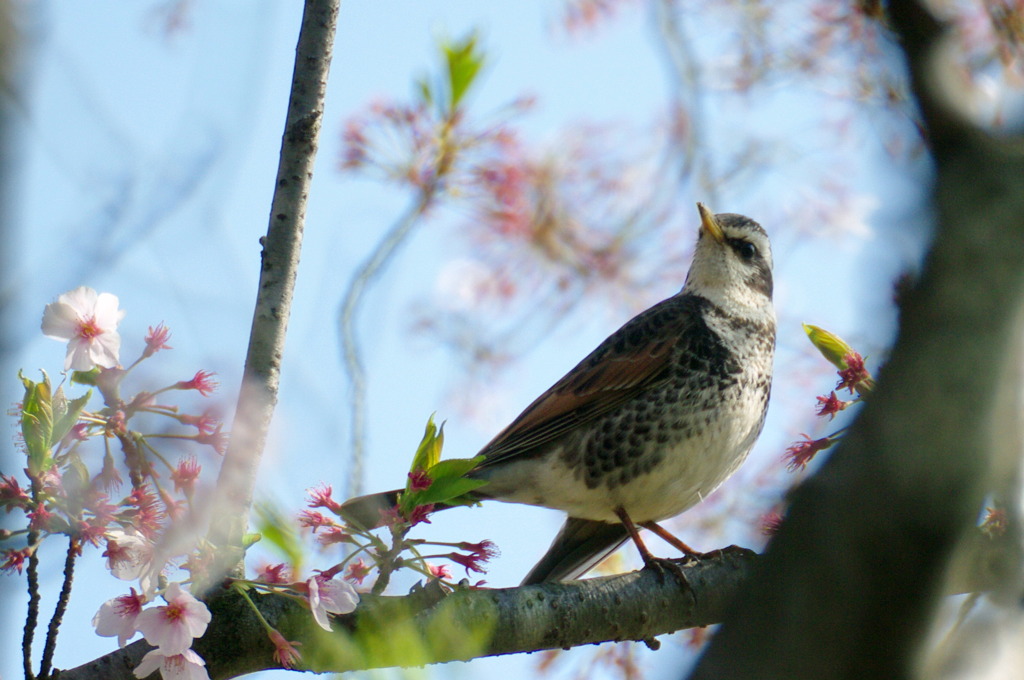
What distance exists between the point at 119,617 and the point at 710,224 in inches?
142

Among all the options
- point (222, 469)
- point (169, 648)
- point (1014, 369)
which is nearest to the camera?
point (1014, 369)

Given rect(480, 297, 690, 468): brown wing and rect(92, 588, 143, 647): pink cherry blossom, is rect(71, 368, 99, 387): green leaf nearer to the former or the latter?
rect(92, 588, 143, 647): pink cherry blossom

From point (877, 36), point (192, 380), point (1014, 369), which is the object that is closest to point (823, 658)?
point (1014, 369)

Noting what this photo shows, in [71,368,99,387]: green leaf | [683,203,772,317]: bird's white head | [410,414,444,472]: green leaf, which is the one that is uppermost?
[683,203,772,317]: bird's white head

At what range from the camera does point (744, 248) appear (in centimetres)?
520

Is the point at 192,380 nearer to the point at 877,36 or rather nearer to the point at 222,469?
the point at 222,469

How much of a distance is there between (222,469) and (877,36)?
65.1 inches

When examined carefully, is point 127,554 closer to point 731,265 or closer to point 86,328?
point 86,328

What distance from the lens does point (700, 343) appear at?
4.49 metres

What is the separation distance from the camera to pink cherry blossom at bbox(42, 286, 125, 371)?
2330 mm

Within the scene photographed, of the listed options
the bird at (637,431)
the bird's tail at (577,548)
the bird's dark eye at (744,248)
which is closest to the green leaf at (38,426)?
the bird at (637,431)

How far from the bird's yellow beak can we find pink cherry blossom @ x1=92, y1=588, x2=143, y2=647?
352 cm

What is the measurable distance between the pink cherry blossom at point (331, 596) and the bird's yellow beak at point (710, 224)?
3.27 metres

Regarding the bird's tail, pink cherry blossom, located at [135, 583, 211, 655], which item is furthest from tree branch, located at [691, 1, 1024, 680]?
the bird's tail
